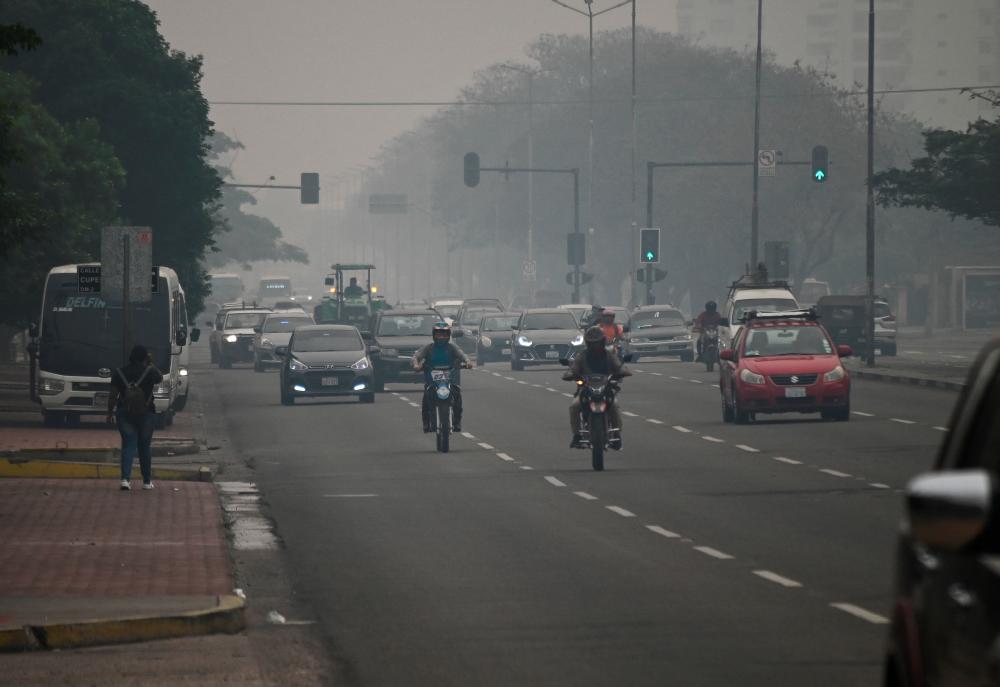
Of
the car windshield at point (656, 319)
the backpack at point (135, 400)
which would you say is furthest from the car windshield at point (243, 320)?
the backpack at point (135, 400)

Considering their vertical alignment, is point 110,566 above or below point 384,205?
below

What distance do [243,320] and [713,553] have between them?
4945 cm

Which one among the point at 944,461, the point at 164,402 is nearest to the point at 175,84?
the point at 164,402

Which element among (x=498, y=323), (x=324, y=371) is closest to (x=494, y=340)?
(x=498, y=323)

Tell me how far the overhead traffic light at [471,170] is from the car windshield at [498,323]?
734 inches

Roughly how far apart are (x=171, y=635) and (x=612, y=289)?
112302 millimetres

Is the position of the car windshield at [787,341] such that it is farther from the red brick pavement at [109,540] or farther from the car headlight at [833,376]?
the red brick pavement at [109,540]

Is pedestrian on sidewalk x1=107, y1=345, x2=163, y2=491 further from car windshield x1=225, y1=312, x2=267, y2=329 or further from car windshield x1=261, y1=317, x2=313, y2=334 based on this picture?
car windshield x1=225, y1=312, x2=267, y2=329

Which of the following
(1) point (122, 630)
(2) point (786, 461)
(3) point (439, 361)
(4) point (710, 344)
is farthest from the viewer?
(4) point (710, 344)

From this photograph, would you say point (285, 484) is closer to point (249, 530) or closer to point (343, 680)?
point (249, 530)

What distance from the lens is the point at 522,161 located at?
12700cm

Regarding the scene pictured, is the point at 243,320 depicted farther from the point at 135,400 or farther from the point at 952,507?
the point at 952,507

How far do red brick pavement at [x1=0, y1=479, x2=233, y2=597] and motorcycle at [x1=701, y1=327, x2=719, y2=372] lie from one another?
98.8 ft

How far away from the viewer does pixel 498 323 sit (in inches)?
2411
